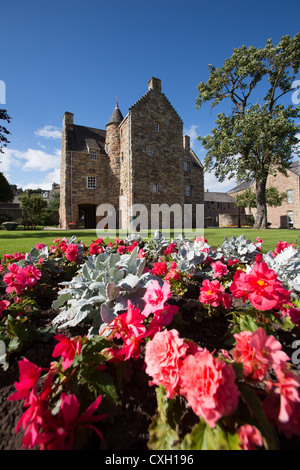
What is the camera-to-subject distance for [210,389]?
2.37 ft

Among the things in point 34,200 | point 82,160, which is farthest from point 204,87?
point 34,200

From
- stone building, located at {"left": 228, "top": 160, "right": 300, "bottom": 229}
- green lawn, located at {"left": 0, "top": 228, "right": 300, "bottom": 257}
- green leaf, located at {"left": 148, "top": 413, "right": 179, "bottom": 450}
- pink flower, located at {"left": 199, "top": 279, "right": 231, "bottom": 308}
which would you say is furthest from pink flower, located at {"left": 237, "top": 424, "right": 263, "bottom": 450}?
stone building, located at {"left": 228, "top": 160, "right": 300, "bottom": 229}

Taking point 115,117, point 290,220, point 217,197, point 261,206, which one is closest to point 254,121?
point 261,206

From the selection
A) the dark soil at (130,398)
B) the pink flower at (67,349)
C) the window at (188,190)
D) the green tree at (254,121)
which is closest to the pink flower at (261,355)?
the dark soil at (130,398)

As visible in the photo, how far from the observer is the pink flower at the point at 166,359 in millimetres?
828

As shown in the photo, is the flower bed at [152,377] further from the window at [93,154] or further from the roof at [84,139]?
the roof at [84,139]

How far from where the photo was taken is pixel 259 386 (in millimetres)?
1233

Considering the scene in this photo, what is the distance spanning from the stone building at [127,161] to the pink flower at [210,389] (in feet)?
59.3

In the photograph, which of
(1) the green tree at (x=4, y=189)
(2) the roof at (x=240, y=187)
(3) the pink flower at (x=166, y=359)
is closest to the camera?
(3) the pink flower at (x=166, y=359)

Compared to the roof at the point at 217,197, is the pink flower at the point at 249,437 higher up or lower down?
lower down

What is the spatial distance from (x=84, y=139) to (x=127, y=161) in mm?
7416

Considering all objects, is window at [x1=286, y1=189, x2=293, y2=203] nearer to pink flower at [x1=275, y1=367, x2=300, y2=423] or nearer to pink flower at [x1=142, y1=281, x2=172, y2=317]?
pink flower at [x1=142, y1=281, x2=172, y2=317]

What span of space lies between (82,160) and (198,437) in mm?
23968

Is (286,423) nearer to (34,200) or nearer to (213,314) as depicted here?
(213,314)
